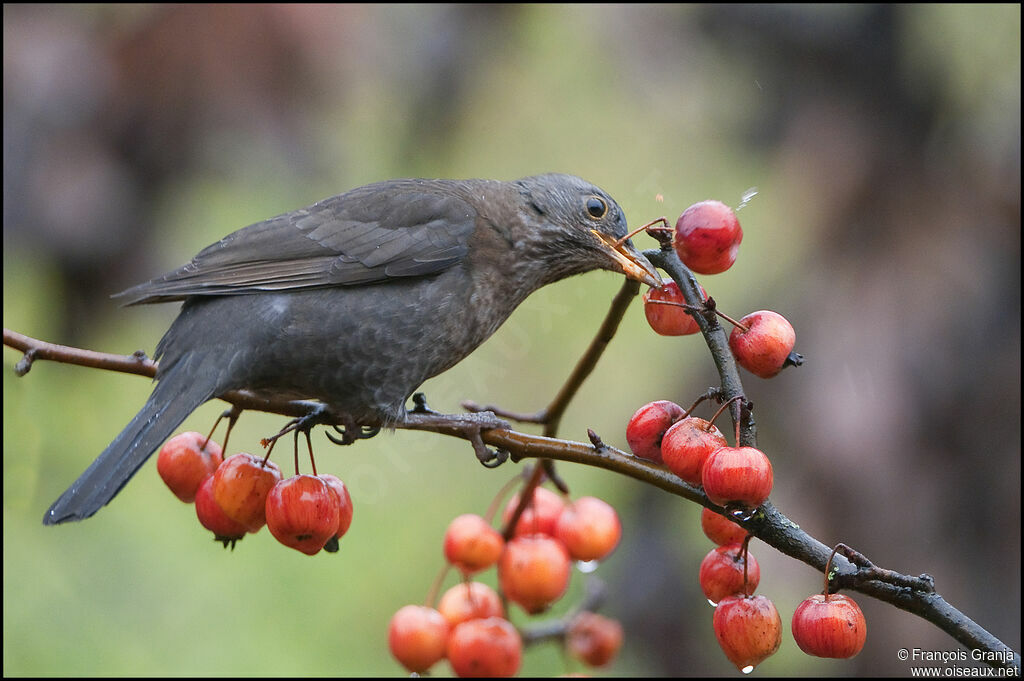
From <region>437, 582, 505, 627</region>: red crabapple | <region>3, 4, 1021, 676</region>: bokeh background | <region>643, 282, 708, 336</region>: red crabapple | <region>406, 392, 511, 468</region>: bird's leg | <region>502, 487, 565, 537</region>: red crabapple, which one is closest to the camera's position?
<region>643, 282, 708, 336</region>: red crabapple

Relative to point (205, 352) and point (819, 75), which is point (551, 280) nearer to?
point (205, 352)

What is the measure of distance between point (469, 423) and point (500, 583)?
575 mm

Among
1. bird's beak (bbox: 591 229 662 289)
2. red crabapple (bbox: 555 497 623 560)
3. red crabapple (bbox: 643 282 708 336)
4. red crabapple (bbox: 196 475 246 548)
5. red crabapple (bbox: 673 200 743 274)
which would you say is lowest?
red crabapple (bbox: 196 475 246 548)

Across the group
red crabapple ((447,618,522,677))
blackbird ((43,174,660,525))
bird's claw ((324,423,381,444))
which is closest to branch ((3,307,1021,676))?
blackbird ((43,174,660,525))

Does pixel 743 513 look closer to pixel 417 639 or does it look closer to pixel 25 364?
pixel 417 639

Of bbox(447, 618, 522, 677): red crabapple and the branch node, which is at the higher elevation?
the branch node

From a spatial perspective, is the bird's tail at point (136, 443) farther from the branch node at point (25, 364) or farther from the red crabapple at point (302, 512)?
the red crabapple at point (302, 512)

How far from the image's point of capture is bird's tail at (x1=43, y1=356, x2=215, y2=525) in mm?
2455

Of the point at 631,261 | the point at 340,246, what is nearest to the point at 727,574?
the point at 631,261

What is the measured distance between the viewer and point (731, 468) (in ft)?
6.62

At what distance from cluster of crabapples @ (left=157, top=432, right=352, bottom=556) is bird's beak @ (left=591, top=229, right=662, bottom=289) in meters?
1.00

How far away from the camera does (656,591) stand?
4359mm

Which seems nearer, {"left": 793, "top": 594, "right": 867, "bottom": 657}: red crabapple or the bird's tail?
{"left": 793, "top": 594, "right": 867, "bottom": 657}: red crabapple

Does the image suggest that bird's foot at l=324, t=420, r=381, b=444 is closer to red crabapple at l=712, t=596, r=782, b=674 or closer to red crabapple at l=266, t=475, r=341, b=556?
red crabapple at l=266, t=475, r=341, b=556
